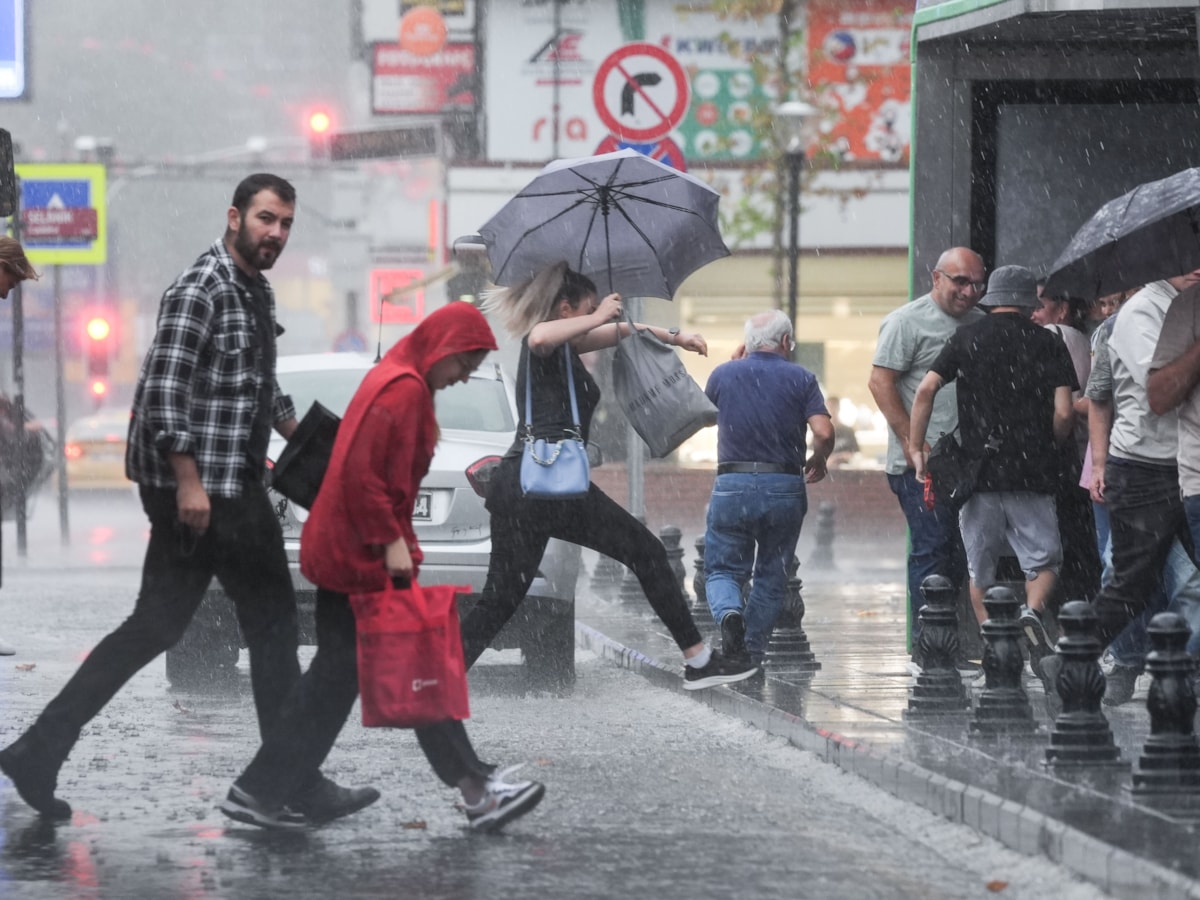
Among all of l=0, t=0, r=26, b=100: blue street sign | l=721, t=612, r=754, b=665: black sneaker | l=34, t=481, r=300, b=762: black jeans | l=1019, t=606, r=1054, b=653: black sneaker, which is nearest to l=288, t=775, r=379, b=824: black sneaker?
l=34, t=481, r=300, b=762: black jeans

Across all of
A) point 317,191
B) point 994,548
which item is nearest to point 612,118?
point 994,548

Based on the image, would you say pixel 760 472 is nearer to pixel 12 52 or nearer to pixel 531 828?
pixel 531 828

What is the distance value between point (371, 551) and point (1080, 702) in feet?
8.08

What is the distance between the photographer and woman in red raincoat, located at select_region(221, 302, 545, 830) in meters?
5.95

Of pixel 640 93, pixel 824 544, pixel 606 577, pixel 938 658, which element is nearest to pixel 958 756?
pixel 938 658

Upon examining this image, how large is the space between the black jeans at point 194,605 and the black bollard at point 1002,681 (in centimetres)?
263

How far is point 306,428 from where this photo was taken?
627 cm

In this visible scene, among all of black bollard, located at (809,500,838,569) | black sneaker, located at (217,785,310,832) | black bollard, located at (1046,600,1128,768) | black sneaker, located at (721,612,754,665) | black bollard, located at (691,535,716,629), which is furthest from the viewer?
black bollard, located at (809,500,838,569)

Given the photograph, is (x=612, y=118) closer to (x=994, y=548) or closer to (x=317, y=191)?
(x=994, y=548)

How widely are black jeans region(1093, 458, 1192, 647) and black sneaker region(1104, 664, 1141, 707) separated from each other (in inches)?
29.0

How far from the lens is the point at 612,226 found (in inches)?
387

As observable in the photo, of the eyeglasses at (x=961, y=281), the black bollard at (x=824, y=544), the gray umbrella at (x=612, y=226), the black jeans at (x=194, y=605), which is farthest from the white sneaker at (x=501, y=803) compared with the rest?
the black bollard at (x=824, y=544)

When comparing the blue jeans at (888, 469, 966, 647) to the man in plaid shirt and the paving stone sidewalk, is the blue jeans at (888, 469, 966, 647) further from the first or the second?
the man in plaid shirt

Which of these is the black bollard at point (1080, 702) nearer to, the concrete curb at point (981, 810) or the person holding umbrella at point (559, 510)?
the concrete curb at point (981, 810)
